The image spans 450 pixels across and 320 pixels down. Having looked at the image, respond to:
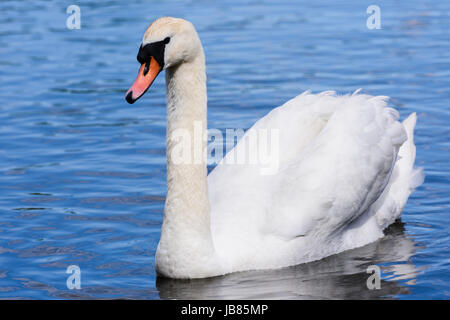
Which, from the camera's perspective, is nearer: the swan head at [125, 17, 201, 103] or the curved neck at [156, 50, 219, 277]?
the swan head at [125, 17, 201, 103]

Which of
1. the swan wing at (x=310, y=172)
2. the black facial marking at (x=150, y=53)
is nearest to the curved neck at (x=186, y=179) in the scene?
the swan wing at (x=310, y=172)

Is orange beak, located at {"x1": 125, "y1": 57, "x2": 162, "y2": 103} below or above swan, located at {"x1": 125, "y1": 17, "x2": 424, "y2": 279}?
above

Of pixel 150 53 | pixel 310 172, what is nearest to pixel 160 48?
pixel 150 53

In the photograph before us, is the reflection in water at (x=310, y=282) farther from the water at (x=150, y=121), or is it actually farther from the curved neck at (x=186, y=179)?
the curved neck at (x=186, y=179)

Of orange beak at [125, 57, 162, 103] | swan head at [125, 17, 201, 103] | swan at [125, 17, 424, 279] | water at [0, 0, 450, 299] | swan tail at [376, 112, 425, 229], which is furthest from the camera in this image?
swan tail at [376, 112, 425, 229]

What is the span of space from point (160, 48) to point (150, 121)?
5837 millimetres

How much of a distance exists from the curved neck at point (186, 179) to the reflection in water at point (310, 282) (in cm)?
25

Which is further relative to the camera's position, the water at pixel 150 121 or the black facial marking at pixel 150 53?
the water at pixel 150 121

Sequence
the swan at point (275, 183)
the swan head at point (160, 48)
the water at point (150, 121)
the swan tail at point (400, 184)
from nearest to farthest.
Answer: the swan head at point (160, 48) → the swan at point (275, 183) → the water at point (150, 121) → the swan tail at point (400, 184)

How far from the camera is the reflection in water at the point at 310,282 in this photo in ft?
26.7

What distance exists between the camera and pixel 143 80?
294 inches

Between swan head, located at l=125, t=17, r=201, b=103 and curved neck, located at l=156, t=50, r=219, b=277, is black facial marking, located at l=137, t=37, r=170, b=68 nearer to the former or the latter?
swan head, located at l=125, t=17, r=201, b=103

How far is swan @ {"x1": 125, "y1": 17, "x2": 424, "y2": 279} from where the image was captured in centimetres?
809

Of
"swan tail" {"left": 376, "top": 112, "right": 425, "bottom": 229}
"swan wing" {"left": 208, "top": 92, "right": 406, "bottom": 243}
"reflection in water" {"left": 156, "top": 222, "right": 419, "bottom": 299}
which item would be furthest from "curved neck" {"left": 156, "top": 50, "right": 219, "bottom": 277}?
"swan tail" {"left": 376, "top": 112, "right": 425, "bottom": 229}
